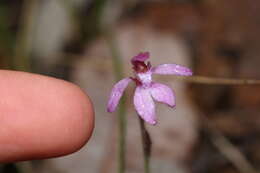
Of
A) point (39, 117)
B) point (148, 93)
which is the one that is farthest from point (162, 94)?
point (39, 117)

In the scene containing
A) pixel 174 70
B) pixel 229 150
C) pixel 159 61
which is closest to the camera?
pixel 174 70

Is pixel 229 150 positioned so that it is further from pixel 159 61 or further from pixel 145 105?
pixel 145 105

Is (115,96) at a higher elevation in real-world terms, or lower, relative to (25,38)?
lower

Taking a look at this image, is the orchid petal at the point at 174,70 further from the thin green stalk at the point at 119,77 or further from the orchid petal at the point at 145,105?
the thin green stalk at the point at 119,77

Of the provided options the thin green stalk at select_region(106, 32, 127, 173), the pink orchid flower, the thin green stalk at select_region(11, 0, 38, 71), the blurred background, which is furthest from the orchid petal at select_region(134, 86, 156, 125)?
the thin green stalk at select_region(11, 0, 38, 71)

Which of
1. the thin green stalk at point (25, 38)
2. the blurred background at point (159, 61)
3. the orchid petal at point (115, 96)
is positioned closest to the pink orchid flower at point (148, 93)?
the orchid petal at point (115, 96)
